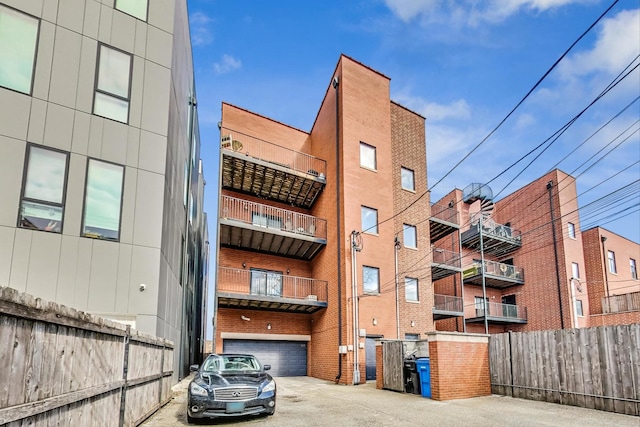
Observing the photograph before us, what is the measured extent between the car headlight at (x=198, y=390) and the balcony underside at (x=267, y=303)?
29.5ft

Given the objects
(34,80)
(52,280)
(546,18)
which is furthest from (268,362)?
(546,18)

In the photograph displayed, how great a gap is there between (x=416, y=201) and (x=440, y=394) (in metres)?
12.0

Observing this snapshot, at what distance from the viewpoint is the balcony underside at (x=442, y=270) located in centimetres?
2104

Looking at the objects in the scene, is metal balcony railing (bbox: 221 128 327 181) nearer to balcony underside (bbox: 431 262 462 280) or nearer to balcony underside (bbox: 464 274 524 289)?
balcony underside (bbox: 431 262 462 280)

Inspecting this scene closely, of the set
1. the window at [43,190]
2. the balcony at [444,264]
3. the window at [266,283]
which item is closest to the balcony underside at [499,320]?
the balcony at [444,264]

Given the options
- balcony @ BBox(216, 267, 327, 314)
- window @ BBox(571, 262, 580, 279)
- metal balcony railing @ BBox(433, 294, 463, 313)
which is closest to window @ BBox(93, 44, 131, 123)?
balcony @ BBox(216, 267, 327, 314)

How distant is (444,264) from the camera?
2153cm

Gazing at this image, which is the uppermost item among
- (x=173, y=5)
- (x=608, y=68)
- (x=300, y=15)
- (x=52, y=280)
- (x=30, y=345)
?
(x=300, y=15)

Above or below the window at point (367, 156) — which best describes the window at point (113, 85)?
below

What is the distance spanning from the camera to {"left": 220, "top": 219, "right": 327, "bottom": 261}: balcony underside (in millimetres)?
17766

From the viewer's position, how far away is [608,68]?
7727 millimetres

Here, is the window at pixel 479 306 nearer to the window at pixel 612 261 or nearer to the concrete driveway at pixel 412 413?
the window at pixel 612 261

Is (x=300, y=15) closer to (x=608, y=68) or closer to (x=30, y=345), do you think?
(x=608, y=68)

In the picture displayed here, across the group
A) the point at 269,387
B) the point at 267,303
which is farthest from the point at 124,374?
the point at 267,303
